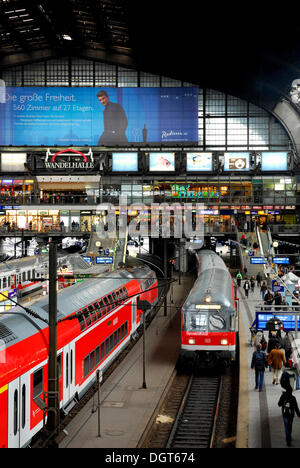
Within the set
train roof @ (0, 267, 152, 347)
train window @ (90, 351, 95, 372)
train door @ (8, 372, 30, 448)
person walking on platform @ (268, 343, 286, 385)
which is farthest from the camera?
train window @ (90, 351, 95, 372)

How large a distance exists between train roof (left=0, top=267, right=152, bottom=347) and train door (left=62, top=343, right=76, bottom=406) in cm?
104

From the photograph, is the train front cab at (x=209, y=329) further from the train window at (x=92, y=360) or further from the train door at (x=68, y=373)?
the train door at (x=68, y=373)

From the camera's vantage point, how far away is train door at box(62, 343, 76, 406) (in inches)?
634

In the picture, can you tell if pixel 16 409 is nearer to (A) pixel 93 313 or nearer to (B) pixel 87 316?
(B) pixel 87 316

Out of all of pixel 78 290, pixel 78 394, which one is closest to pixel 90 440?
pixel 78 394

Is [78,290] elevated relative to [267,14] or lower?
lower

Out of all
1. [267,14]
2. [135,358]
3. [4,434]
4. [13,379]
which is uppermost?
[267,14]

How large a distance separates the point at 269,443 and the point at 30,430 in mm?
5883

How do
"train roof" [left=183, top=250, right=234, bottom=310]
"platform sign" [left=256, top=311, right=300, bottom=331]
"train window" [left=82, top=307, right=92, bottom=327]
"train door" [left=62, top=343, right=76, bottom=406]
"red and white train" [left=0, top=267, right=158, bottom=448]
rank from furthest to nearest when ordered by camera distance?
"train roof" [left=183, top=250, right=234, bottom=310] → "platform sign" [left=256, top=311, right=300, bottom=331] → "train window" [left=82, top=307, right=92, bottom=327] → "train door" [left=62, top=343, right=76, bottom=406] → "red and white train" [left=0, top=267, right=158, bottom=448]

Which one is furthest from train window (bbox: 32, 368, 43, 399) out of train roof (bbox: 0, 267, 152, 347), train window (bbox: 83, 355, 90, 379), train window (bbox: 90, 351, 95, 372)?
train window (bbox: 90, 351, 95, 372)

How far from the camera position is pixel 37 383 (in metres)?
13.9

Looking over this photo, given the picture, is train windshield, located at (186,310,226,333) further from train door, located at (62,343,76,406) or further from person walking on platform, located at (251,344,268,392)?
train door, located at (62,343,76,406)

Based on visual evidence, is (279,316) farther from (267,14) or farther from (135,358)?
(267,14)

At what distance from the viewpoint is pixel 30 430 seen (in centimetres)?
1338
